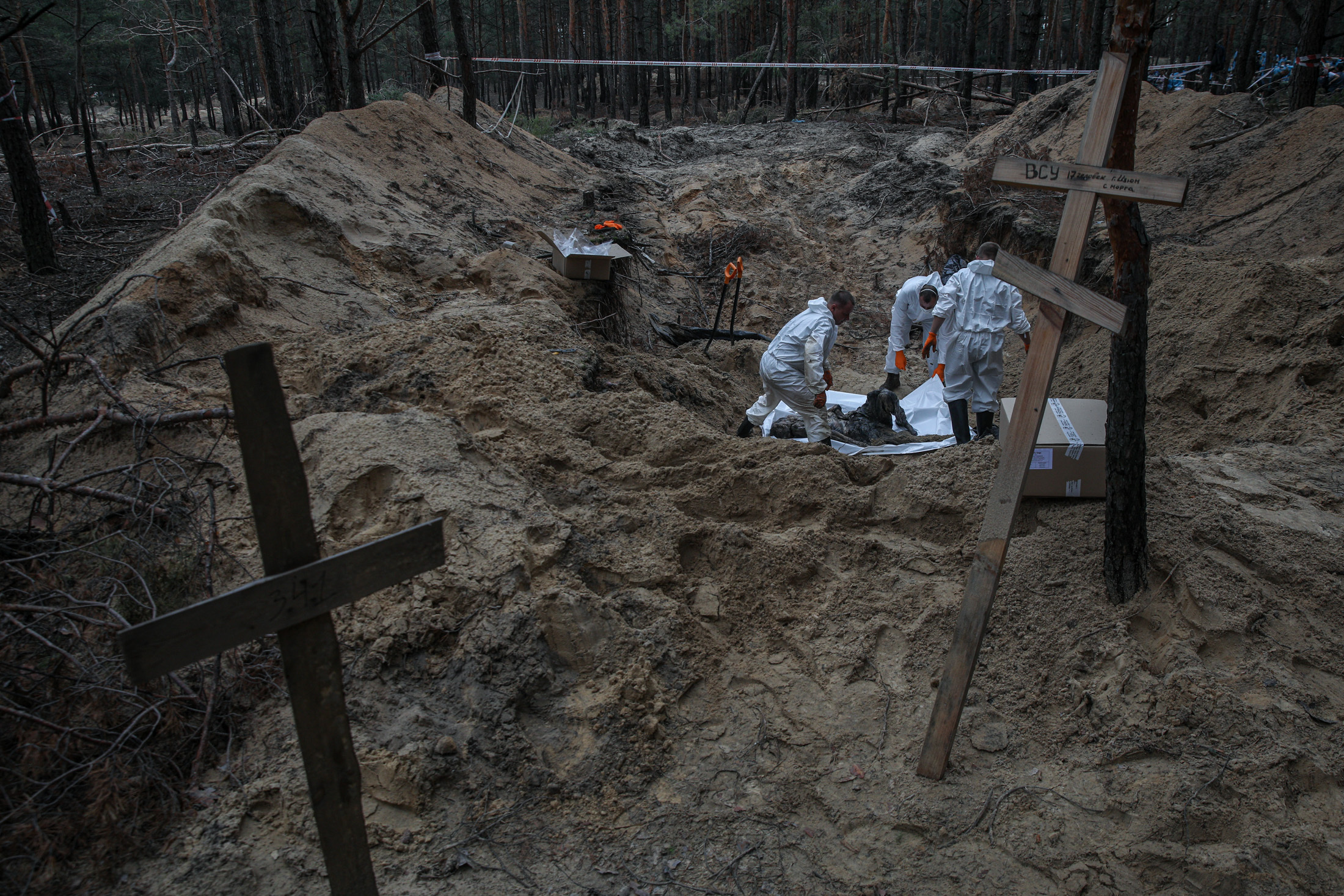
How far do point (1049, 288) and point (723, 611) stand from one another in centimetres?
212

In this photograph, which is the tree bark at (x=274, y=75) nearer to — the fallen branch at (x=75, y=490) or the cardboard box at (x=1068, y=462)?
the fallen branch at (x=75, y=490)

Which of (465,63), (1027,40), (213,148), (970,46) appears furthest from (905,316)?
(970,46)

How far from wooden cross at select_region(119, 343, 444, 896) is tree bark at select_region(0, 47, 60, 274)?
330 inches

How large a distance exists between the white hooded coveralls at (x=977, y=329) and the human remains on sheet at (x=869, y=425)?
550mm

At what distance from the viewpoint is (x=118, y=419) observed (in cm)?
378

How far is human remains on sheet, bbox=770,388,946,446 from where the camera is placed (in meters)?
6.84

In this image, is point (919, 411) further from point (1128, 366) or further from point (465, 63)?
point (465, 63)

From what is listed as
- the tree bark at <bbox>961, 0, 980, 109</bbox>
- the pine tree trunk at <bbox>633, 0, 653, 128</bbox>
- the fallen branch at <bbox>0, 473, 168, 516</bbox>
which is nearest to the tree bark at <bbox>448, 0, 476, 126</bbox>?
the pine tree trunk at <bbox>633, 0, 653, 128</bbox>

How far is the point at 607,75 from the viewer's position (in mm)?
30750

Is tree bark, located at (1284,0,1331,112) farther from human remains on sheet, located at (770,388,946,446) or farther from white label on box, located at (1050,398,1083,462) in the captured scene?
white label on box, located at (1050,398,1083,462)

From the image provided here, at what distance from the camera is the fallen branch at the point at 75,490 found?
3.04m

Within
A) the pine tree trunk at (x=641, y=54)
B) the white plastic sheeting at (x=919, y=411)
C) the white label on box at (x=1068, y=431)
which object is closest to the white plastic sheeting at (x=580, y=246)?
the white plastic sheeting at (x=919, y=411)

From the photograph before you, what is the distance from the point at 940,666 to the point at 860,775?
0.73 meters

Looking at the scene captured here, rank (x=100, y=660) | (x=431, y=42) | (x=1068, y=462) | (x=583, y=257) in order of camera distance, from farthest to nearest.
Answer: (x=431, y=42)
(x=583, y=257)
(x=1068, y=462)
(x=100, y=660)
